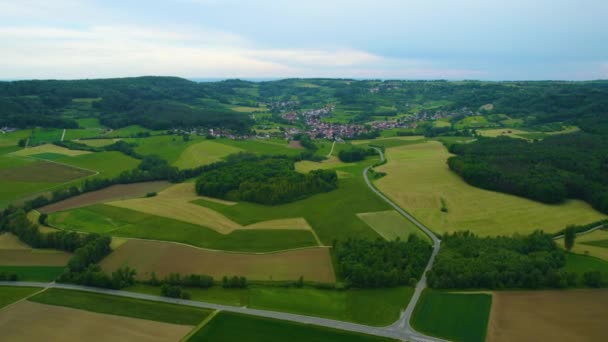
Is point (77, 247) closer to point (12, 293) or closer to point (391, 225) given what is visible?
point (12, 293)

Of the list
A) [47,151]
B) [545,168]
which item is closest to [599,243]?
[545,168]

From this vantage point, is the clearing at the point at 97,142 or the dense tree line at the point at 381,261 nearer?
the dense tree line at the point at 381,261

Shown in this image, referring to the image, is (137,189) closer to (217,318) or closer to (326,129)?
(217,318)

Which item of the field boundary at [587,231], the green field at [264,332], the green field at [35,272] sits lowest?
the green field at [264,332]

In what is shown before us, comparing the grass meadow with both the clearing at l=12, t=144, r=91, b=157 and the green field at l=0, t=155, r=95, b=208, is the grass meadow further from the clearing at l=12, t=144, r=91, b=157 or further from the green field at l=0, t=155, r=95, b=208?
the clearing at l=12, t=144, r=91, b=157

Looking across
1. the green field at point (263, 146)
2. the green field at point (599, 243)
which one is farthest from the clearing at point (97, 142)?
the green field at point (599, 243)

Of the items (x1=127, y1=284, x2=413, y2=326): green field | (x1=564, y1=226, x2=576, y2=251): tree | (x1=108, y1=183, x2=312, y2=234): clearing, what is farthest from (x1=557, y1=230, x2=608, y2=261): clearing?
(x1=108, y1=183, x2=312, y2=234): clearing

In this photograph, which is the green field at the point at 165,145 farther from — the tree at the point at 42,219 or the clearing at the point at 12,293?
the clearing at the point at 12,293
